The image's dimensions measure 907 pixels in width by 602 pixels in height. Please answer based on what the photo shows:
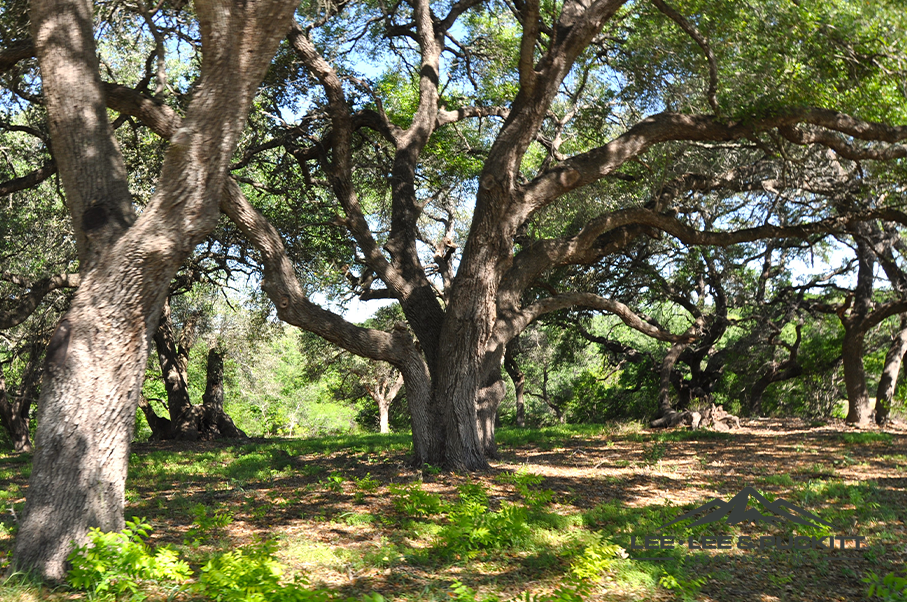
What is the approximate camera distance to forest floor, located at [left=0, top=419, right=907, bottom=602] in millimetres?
3977

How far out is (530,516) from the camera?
535 centimetres

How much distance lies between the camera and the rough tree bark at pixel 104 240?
3.89m

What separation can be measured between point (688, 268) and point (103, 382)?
12533 millimetres

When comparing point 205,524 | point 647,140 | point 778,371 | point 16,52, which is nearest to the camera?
point 205,524

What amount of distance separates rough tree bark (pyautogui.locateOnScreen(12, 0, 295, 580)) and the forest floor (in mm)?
526

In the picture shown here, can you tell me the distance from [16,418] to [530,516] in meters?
13.9

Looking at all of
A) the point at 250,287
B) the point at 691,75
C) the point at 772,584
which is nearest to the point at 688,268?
the point at 691,75

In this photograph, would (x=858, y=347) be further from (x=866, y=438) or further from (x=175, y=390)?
(x=175, y=390)

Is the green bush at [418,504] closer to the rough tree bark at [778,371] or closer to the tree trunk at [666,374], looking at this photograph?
the tree trunk at [666,374]

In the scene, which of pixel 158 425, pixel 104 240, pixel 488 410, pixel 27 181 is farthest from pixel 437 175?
pixel 104 240

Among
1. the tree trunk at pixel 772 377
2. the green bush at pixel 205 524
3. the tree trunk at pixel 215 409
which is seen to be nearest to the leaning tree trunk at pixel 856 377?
the tree trunk at pixel 772 377

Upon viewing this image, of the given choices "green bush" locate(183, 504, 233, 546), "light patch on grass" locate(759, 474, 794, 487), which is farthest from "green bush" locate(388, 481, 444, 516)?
"light patch on grass" locate(759, 474, 794, 487)

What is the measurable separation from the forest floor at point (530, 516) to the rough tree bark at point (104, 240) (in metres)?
0.53

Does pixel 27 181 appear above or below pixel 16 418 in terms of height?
above
